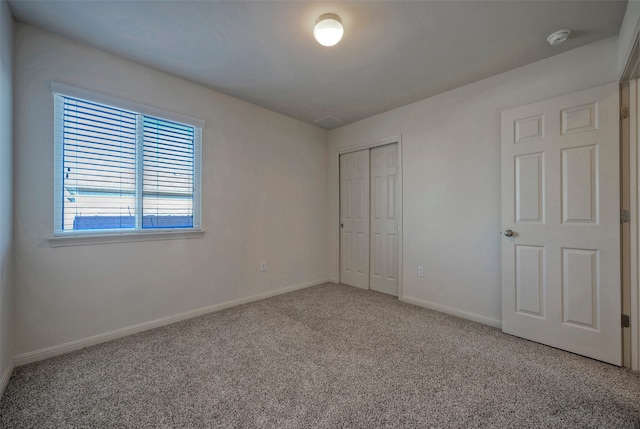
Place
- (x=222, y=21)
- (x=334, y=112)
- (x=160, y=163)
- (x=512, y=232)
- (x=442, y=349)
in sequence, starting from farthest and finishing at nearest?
(x=334, y=112) → (x=160, y=163) → (x=512, y=232) → (x=442, y=349) → (x=222, y=21)

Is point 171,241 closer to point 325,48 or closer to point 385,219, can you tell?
point 325,48

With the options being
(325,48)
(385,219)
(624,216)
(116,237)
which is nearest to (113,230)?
(116,237)

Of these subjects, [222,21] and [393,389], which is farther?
[222,21]

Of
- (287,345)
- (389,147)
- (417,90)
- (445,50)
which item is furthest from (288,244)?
(445,50)

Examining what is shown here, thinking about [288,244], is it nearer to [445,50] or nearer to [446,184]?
[446,184]

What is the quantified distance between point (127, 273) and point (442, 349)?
2844mm

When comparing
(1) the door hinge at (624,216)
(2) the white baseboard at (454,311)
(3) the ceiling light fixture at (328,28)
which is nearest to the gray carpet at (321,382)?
(2) the white baseboard at (454,311)

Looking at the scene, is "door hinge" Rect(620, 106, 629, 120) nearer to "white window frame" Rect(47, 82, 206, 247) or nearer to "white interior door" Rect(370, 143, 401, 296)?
"white interior door" Rect(370, 143, 401, 296)

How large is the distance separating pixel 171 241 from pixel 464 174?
3.16m

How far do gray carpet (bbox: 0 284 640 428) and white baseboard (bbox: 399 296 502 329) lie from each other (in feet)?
0.50

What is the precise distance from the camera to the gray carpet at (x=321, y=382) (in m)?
1.46

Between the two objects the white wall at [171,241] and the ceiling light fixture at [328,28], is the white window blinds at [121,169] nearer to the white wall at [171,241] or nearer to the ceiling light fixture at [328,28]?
the white wall at [171,241]

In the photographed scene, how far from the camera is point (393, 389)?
5.53ft

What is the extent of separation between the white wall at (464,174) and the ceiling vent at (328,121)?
0.79 meters
